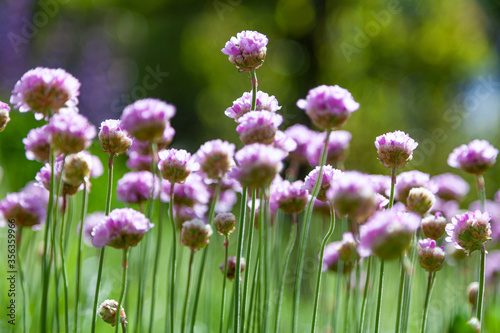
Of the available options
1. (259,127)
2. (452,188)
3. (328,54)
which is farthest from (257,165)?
(328,54)

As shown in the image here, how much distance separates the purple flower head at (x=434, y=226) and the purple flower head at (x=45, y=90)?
2.26 ft

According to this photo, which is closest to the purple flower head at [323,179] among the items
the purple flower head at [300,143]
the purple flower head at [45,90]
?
the purple flower head at [45,90]

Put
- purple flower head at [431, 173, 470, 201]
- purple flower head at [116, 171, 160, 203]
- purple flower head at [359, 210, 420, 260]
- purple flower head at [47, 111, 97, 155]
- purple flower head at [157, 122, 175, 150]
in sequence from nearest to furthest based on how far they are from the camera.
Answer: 1. purple flower head at [359, 210, 420, 260]
2. purple flower head at [47, 111, 97, 155]
3. purple flower head at [157, 122, 175, 150]
4. purple flower head at [116, 171, 160, 203]
5. purple flower head at [431, 173, 470, 201]

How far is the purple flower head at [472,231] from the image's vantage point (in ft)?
2.91

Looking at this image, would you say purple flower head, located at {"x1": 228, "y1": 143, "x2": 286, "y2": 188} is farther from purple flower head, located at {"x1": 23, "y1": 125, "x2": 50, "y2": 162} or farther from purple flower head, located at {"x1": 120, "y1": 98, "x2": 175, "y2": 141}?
purple flower head, located at {"x1": 23, "y1": 125, "x2": 50, "y2": 162}

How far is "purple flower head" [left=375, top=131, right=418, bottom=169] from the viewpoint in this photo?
913 millimetres

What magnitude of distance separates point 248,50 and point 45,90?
333 mm

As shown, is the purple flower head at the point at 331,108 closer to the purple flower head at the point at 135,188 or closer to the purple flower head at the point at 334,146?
the purple flower head at the point at 135,188

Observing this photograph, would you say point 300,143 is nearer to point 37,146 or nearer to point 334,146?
point 334,146

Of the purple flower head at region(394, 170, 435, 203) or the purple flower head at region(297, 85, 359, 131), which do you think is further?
the purple flower head at region(394, 170, 435, 203)

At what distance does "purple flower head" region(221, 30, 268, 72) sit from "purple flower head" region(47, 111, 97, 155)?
276mm

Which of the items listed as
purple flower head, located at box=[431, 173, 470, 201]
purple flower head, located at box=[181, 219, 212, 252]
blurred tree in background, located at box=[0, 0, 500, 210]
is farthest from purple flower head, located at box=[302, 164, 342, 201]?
blurred tree in background, located at box=[0, 0, 500, 210]

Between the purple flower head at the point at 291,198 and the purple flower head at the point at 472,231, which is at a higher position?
the purple flower head at the point at 291,198

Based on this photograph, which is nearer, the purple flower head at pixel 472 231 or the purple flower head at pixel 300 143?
the purple flower head at pixel 472 231
